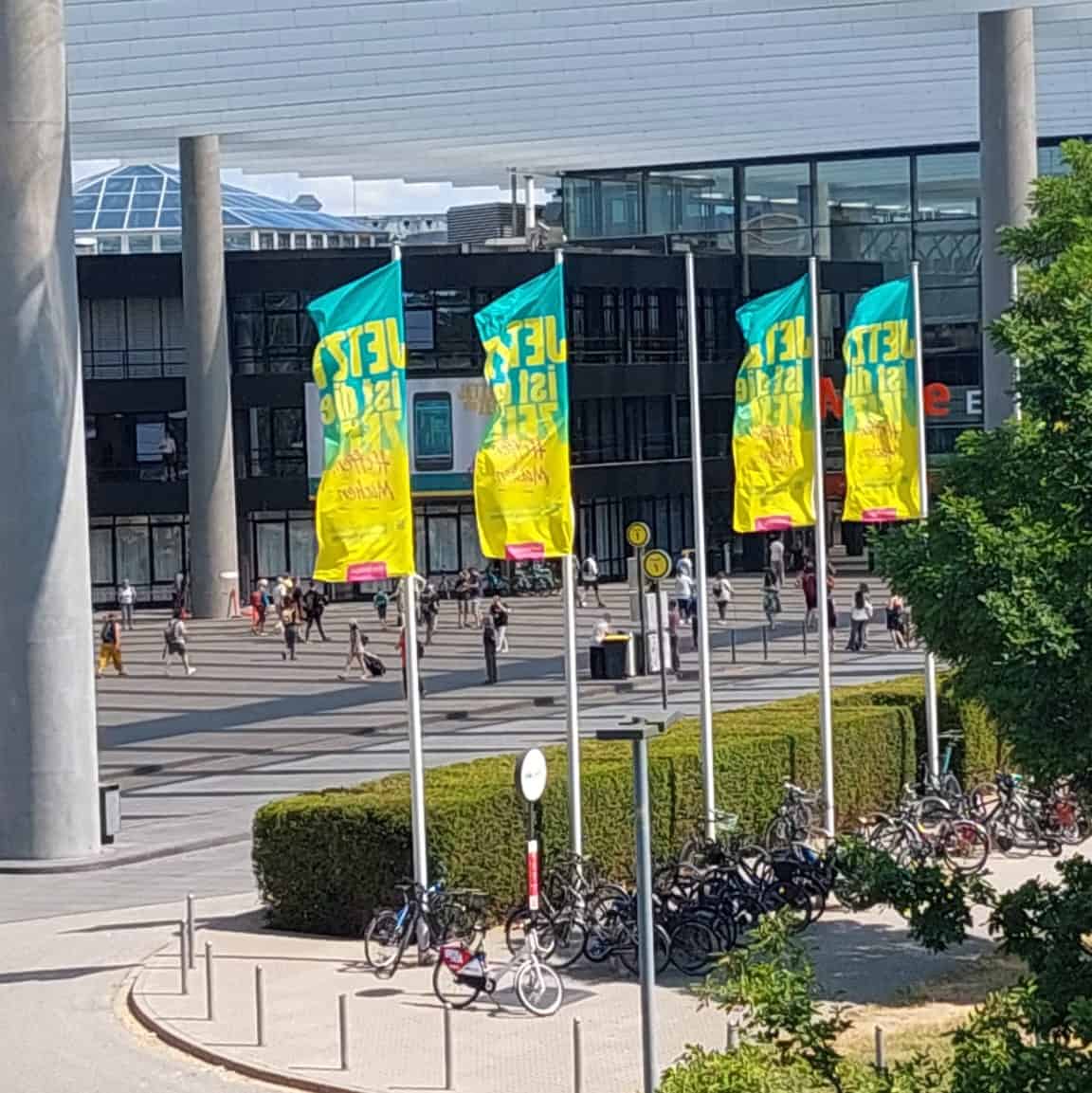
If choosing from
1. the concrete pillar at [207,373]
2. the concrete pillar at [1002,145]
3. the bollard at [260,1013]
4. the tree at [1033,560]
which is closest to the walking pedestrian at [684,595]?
the concrete pillar at [207,373]

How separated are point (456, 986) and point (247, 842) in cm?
948

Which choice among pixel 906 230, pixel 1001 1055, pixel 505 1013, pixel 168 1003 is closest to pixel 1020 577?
pixel 1001 1055

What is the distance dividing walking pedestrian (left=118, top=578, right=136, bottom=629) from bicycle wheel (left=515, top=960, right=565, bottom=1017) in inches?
1852

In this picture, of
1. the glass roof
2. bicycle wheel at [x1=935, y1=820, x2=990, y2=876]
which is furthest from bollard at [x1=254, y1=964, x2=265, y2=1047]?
the glass roof

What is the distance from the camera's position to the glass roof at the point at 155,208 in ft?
326

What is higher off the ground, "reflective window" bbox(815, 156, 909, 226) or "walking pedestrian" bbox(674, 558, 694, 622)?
"reflective window" bbox(815, 156, 909, 226)

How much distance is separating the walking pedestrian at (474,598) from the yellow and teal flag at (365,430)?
39.5 metres

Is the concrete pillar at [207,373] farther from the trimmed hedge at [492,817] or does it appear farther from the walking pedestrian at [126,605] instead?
the trimmed hedge at [492,817]

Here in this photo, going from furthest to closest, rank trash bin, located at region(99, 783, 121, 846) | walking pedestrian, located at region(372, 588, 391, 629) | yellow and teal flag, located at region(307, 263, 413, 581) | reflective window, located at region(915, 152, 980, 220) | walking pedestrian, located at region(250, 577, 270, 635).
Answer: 1. reflective window, located at region(915, 152, 980, 220)
2. walking pedestrian, located at region(250, 577, 270, 635)
3. walking pedestrian, located at region(372, 588, 391, 629)
4. trash bin, located at region(99, 783, 121, 846)
5. yellow and teal flag, located at region(307, 263, 413, 581)

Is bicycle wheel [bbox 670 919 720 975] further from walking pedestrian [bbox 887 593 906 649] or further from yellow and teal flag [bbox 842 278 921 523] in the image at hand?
walking pedestrian [bbox 887 593 906 649]

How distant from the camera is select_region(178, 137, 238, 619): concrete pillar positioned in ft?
213

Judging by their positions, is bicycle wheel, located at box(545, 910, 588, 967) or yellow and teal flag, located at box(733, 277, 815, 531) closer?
bicycle wheel, located at box(545, 910, 588, 967)

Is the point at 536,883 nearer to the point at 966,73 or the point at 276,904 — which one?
the point at 276,904


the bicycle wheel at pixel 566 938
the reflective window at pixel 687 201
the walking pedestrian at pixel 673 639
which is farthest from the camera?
the reflective window at pixel 687 201
